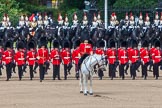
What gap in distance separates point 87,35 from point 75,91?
35.1ft

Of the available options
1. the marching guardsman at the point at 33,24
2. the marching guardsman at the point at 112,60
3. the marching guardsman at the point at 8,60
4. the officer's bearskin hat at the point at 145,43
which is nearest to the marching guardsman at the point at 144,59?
the marching guardsman at the point at 112,60

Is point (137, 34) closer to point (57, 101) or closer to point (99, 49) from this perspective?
point (99, 49)

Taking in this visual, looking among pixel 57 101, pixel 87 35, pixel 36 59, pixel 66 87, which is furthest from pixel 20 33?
pixel 57 101

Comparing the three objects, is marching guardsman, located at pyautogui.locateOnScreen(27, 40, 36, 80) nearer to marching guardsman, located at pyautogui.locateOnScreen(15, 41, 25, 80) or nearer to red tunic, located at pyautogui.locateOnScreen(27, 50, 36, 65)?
red tunic, located at pyautogui.locateOnScreen(27, 50, 36, 65)

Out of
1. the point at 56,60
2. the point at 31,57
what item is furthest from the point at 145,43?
the point at 31,57

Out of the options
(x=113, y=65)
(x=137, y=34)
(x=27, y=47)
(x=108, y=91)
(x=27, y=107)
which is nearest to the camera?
(x=27, y=107)

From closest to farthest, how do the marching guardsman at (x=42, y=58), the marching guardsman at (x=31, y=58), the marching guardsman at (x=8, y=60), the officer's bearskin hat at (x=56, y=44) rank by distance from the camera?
the marching guardsman at (x=42, y=58)
the marching guardsman at (x=8, y=60)
the marching guardsman at (x=31, y=58)
the officer's bearskin hat at (x=56, y=44)

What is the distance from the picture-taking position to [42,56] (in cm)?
3456

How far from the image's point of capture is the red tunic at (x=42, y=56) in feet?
113

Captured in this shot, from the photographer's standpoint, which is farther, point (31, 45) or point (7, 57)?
point (31, 45)

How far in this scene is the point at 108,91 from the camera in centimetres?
2964

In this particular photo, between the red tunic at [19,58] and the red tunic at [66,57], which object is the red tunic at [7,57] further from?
the red tunic at [66,57]

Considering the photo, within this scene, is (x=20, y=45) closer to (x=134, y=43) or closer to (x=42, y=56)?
(x=42, y=56)

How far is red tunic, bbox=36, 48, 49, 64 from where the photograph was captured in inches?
1357
